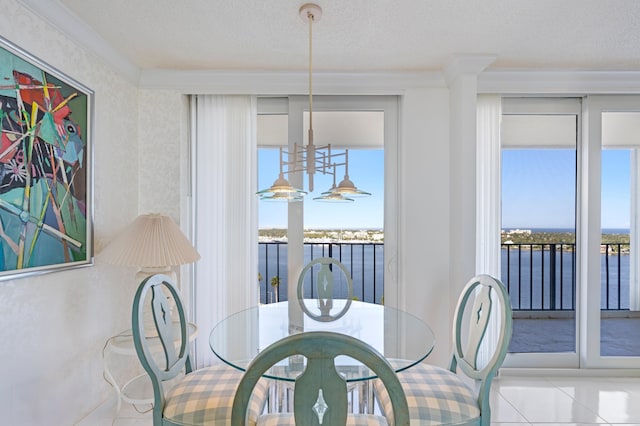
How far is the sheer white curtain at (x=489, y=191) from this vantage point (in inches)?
110

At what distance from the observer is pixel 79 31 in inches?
82.7

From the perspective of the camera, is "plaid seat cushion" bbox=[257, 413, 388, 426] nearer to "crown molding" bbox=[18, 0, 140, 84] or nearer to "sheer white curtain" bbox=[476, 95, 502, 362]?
"sheer white curtain" bbox=[476, 95, 502, 362]

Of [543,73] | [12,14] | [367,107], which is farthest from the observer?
[367,107]

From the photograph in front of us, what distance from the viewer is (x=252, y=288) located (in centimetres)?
284

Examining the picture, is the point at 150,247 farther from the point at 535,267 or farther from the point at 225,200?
the point at 535,267

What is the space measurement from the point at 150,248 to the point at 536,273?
3049mm

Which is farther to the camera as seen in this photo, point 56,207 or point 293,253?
point 293,253

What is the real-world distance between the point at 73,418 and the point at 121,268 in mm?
935

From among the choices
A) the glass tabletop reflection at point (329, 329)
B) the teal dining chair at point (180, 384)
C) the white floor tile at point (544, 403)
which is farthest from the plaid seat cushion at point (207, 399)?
the white floor tile at point (544, 403)

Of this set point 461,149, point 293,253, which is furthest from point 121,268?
point 461,149

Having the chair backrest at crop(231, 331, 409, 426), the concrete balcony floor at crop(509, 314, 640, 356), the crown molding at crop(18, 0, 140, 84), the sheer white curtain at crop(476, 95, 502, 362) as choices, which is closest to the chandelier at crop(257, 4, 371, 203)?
the chair backrest at crop(231, 331, 409, 426)

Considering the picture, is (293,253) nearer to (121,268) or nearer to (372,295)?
(372,295)

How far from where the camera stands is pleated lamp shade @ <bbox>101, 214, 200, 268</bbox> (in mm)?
2076

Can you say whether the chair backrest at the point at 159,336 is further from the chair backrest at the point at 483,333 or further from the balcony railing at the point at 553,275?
the balcony railing at the point at 553,275
